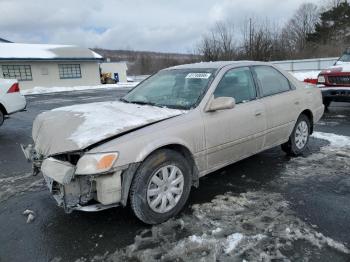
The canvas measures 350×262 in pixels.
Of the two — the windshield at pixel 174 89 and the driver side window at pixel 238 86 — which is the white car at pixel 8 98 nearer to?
the windshield at pixel 174 89

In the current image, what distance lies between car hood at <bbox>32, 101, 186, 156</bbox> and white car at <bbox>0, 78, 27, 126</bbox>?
544 centimetres

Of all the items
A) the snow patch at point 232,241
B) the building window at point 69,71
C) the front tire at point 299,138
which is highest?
the building window at point 69,71

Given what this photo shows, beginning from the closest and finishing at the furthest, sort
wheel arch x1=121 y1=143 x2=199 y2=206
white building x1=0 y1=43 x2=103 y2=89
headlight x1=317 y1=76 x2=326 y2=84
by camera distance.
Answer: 1. wheel arch x1=121 y1=143 x2=199 y2=206
2. headlight x1=317 y1=76 x2=326 y2=84
3. white building x1=0 y1=43 x2=103 y2=89

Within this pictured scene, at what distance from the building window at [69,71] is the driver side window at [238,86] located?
94.7 ft

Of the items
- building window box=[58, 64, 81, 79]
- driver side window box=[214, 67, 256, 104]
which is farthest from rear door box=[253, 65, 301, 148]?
building window box=[58, 64, 81, 79]

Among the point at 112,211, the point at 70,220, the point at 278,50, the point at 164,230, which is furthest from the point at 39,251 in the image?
the point at 278,50

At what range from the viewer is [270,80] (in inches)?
195

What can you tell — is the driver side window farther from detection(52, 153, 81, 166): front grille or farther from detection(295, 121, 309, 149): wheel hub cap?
detection(52, 153, 81, 166): front grille

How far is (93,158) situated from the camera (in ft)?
9.64

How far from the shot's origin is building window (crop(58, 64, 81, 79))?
101 ft

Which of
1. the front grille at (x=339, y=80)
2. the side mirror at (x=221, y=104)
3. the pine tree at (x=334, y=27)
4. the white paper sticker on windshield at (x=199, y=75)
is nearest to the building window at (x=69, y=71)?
the front grille at (x=339, y=80)

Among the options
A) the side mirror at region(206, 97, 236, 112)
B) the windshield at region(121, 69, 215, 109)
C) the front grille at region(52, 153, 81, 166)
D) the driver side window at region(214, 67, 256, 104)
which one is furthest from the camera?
the driver side window at region(214, 67, 256, 104)

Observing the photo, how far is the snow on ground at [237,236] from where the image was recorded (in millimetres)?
2863

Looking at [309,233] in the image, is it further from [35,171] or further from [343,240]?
[35,171]
